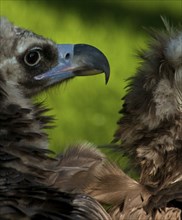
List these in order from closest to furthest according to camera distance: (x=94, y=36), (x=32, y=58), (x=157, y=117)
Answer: (x=157, y=117), (x=32, y=58), (x=94, y=36)

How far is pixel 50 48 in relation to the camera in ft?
14.5

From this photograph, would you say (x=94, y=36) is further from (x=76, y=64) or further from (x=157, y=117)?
(x=157, y=117)

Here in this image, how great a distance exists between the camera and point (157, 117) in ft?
13.3

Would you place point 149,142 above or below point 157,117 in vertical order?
below

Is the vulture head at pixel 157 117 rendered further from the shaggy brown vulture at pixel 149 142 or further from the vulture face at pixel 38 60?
the vulture face at pixel 38 60

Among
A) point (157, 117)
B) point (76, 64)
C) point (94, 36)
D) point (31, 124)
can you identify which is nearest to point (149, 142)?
point (157, 117)

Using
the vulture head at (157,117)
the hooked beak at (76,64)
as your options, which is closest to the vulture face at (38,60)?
the hooked beak at (76,64)

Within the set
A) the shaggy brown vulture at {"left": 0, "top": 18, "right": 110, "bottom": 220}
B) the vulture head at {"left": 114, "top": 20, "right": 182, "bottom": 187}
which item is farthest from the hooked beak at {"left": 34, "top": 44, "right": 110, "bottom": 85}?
the vulture head at {"left": 114, "top": 20, "right": 182, "bottom": 187}

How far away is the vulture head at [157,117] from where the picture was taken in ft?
13.2

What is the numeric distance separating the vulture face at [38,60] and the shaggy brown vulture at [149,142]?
1.02 ft

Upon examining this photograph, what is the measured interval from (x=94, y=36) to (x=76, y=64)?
323cm

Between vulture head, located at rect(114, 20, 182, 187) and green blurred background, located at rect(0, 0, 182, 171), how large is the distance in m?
2.37

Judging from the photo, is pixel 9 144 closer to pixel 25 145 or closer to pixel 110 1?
pixel 25 145

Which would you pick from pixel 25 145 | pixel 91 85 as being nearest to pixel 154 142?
pixel 25 145
